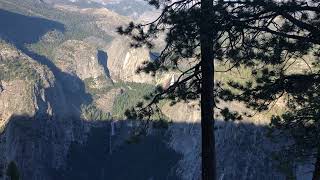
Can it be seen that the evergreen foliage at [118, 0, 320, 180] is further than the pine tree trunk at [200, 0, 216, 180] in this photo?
No

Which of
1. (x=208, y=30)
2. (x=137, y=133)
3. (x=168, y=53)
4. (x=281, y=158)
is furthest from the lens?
(x=281, y=158)

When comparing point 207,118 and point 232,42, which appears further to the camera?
point 232,42

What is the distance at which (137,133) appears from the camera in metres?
24.2

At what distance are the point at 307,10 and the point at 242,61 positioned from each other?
3.35 metres

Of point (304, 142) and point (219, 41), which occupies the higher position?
point (219, 41)

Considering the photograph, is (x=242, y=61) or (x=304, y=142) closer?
(x=242, y=61)

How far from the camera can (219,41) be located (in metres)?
21.2

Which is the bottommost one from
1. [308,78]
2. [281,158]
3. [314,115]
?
[281,158]

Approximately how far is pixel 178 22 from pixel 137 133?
5.90 meters

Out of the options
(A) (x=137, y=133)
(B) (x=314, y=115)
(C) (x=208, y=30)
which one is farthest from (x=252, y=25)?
(A) (x=137, y=133)

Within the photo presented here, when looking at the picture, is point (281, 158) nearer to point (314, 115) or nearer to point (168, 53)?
point (314, 115)

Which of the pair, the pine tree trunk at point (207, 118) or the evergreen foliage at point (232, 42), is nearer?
the evergreen foliage at point (232, 42)

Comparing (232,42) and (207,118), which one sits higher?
(232,42)

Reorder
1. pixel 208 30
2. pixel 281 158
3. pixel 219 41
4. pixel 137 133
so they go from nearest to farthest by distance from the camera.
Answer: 1. pixel 208 30
2. pixel 219 41
3. pixel 137 133
4. pixel 281 158
